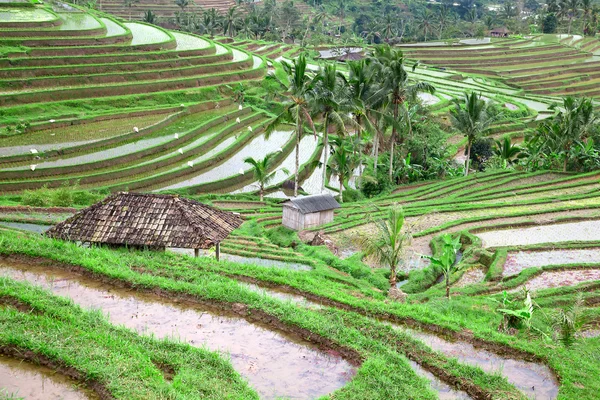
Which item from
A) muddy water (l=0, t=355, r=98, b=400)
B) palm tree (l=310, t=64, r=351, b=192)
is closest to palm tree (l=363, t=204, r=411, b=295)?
muddy water (l=0, t=355, r=98, b=400)

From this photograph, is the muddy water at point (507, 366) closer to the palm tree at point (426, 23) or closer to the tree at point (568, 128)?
the tree at point (568, 128)

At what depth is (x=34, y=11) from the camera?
4281 cm

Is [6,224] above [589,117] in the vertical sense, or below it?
below

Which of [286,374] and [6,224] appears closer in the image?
[286,374]

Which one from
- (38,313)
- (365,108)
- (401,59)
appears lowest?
(38,313)

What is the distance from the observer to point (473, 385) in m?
9.62

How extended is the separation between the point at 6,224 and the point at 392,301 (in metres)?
10.8

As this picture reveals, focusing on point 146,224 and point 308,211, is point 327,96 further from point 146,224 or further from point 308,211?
point 146,224

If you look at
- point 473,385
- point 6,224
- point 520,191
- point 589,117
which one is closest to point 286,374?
point 473,385

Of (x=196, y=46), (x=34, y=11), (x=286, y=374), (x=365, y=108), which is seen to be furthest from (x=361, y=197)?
(x=34, y=11)

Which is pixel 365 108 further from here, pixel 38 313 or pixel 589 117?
pixel 38 313

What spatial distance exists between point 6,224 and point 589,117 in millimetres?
23915

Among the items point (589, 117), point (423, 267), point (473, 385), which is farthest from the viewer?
point (589, 117)

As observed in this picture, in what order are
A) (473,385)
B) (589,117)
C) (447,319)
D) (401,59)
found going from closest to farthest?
(473,385) < (447,319) < (401,59) < (589,117)
